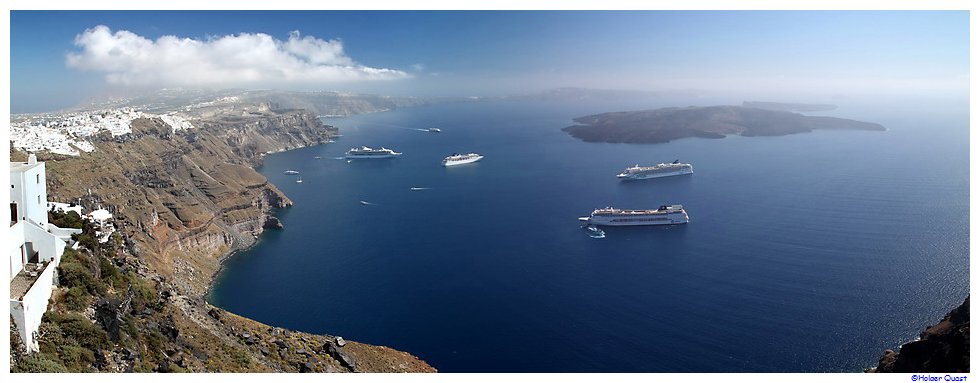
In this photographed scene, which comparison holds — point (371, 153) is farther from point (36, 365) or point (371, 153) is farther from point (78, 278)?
point (36, 365)

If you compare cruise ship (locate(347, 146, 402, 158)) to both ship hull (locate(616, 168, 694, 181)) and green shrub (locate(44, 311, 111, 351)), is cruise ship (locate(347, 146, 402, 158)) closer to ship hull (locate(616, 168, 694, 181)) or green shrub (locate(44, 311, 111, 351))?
ship hull (locate(616, 168, 694, 181))

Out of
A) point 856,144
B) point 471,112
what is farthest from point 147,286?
point 471,112

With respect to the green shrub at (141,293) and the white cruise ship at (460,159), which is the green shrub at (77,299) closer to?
the green shrub at (141,293)

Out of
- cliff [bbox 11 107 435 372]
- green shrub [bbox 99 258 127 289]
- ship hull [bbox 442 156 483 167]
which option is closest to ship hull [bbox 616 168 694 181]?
ship hull [bbox 442 156 483 167]

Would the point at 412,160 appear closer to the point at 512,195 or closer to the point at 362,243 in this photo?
the point at 512,195

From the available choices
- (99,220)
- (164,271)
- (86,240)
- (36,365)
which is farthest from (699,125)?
(36,365)
